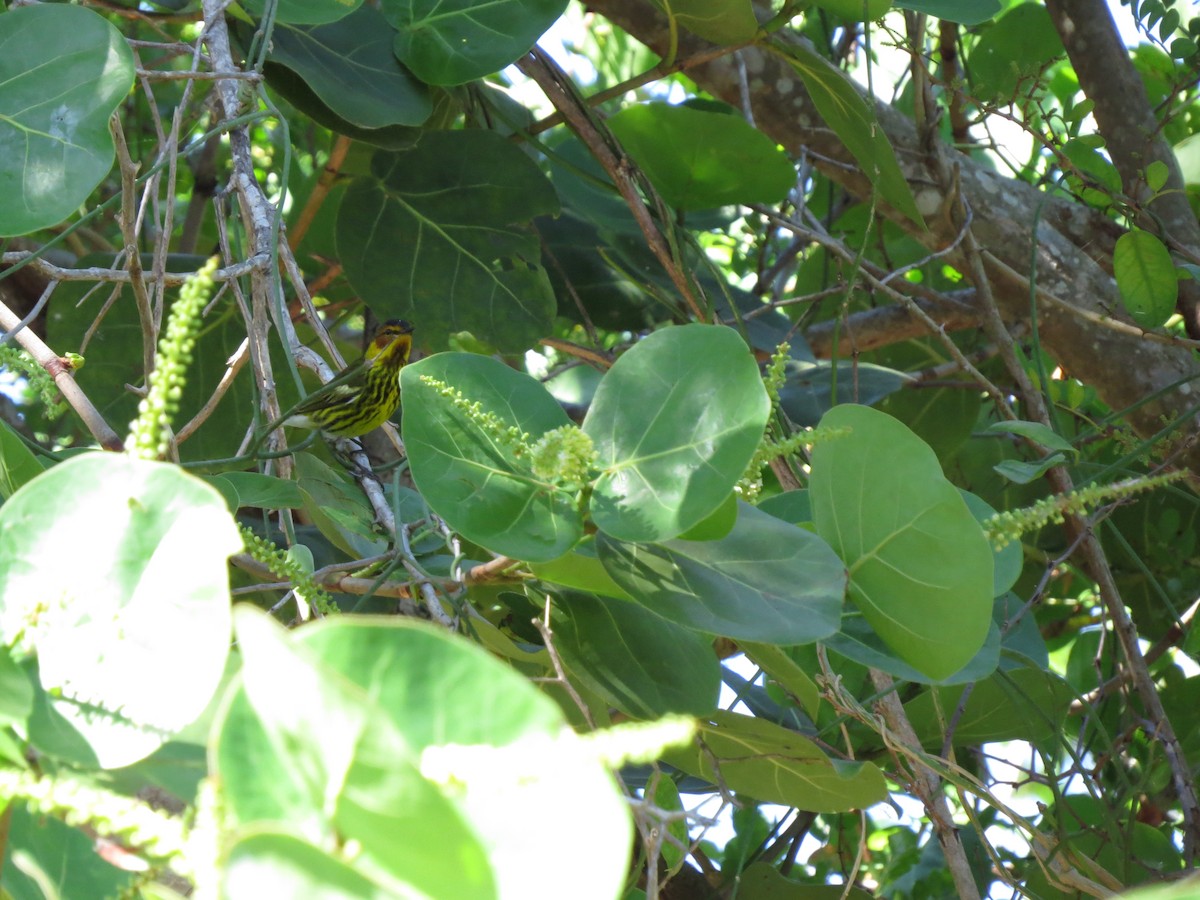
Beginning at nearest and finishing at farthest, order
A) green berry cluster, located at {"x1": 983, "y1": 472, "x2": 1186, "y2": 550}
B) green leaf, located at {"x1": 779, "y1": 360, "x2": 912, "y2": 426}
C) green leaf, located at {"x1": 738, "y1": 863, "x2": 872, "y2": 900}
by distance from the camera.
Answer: green berry cluster, located at {"x1": 983, "y1": 472, "x2": 1186, "y2": 550}
green leaf, located at {"x1": 738, "y1": 863, "x2": 872, "y2": 900}
green leaf, located at {"x1": 779, "y1": 360, "x2": 912, "y2": 426}

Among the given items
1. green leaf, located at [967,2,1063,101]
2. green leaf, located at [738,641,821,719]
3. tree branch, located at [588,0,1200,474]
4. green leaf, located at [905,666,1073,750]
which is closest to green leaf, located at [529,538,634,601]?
green leaf, located at [738,641,821,719]

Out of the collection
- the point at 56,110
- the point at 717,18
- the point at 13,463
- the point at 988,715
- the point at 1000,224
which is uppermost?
the point at 717,18

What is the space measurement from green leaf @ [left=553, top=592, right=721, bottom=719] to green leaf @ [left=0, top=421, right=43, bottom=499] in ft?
1.49

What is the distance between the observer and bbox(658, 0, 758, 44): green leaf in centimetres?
183

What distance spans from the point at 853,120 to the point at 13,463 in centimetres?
140

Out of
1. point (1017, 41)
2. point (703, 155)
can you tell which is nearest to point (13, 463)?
point (703, 155)

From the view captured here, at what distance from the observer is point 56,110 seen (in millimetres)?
1102

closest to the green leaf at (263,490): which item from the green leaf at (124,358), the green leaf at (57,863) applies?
the green leaf at (57,863)

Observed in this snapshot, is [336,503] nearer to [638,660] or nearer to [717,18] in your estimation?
[638,660]

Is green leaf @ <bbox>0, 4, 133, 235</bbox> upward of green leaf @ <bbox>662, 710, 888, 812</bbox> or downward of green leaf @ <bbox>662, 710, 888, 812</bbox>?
upward

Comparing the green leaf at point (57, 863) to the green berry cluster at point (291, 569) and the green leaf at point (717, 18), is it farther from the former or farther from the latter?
the green leaf at point (717, 18)

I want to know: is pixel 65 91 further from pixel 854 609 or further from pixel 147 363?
pixel 854 609

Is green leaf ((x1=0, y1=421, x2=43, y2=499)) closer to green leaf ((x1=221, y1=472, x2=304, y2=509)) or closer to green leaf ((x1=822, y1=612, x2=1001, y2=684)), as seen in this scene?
green leaf ((x1=221, y1=472, x2=304, y2=509))

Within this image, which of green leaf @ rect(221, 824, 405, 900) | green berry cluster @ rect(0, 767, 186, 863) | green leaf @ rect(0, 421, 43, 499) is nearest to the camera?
green leaf @ rect(221, 824, 405, 900)
